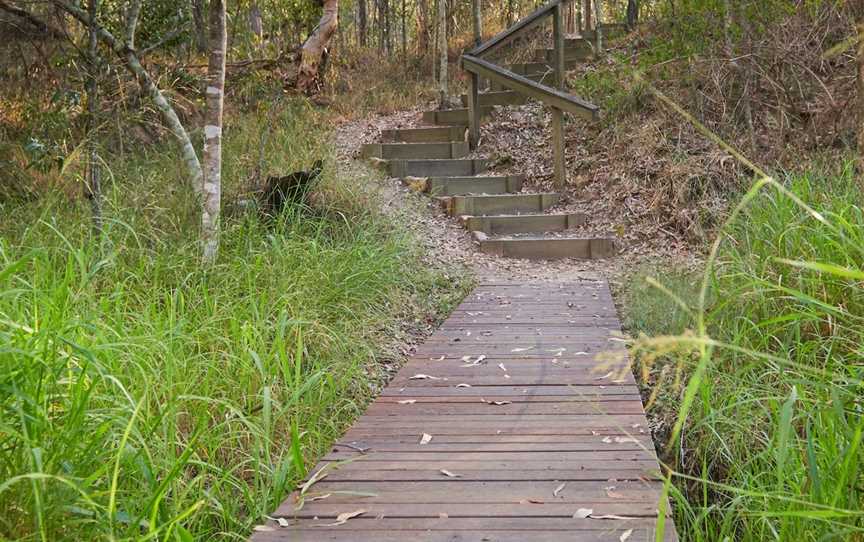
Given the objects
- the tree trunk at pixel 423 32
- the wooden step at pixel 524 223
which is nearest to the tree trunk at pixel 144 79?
the wooden step at pixel 524 223

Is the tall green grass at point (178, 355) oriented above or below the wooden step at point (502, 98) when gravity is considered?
below

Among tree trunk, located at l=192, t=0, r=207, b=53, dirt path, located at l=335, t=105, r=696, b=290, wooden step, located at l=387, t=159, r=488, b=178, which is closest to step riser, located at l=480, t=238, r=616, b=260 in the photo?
dirt path, located at l=335, t=105, r=696, b=290

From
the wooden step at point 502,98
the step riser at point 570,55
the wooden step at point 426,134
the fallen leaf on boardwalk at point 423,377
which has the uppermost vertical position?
the step riser at point 570,55

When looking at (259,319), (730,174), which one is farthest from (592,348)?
(730,174)

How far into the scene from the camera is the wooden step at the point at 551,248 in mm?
8445

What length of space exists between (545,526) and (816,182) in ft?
17.1

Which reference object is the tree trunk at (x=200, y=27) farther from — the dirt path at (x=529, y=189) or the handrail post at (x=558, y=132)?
the handrail post at (x=558, y=132)

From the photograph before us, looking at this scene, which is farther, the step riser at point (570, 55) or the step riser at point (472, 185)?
the step riser at point (570, 55)

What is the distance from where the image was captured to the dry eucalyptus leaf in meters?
2.53

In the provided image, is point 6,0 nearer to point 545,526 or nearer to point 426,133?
point 426,133

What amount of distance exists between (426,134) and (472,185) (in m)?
1.69

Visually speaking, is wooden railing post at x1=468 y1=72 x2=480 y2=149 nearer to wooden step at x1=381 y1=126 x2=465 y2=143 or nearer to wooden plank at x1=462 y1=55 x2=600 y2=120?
wooden step at x1=381 y1=126 x2=465 y2=143

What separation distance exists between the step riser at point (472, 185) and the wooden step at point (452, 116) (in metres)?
1.85

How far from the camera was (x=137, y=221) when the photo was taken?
586 cm
